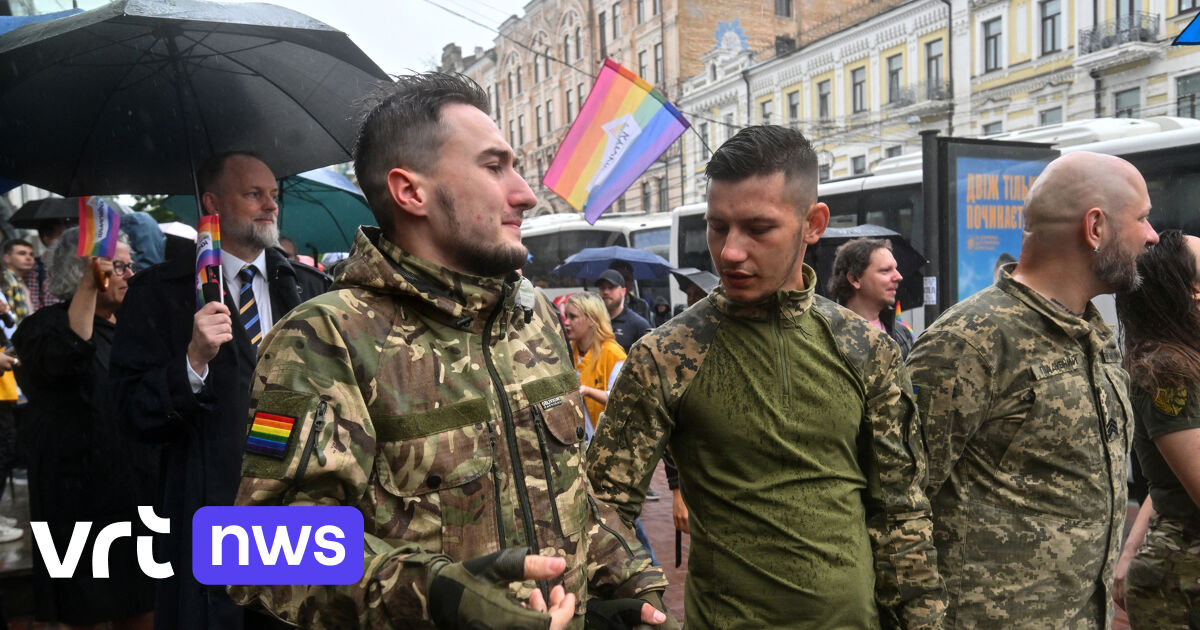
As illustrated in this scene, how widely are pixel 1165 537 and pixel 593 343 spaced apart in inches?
147

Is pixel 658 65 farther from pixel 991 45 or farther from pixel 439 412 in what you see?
pixel 439 412

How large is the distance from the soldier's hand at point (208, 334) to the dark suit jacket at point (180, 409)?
0.05 meters

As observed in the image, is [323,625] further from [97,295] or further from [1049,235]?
[97,295]

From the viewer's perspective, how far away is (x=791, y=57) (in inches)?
1426

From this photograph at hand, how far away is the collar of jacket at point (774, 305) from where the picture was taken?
2250mm

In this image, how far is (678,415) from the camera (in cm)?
225

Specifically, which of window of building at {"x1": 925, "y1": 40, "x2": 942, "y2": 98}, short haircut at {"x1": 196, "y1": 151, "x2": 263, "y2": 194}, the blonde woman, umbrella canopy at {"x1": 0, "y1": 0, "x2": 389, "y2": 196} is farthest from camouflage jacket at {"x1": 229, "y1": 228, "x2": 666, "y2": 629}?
window of building at {"x1": 925, "y1": 40, "x2": 942, "y2": 98}

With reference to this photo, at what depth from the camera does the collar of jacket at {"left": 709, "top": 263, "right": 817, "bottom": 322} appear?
Answer: 7.38 ft

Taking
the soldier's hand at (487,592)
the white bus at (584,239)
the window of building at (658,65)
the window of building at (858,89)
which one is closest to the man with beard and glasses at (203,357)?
the soldier's hand at (487,592)

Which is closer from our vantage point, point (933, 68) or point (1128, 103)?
point (1128, 103)

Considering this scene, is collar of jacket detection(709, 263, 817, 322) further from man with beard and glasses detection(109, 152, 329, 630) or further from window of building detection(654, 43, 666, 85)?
window of building detection(654, 43, 666, 85)

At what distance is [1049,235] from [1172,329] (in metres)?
0.71

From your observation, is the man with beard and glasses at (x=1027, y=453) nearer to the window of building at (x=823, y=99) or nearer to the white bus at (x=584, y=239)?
the white bus at (x=584, y=239)

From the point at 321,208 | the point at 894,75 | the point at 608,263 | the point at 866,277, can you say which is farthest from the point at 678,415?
the point at 894,75
